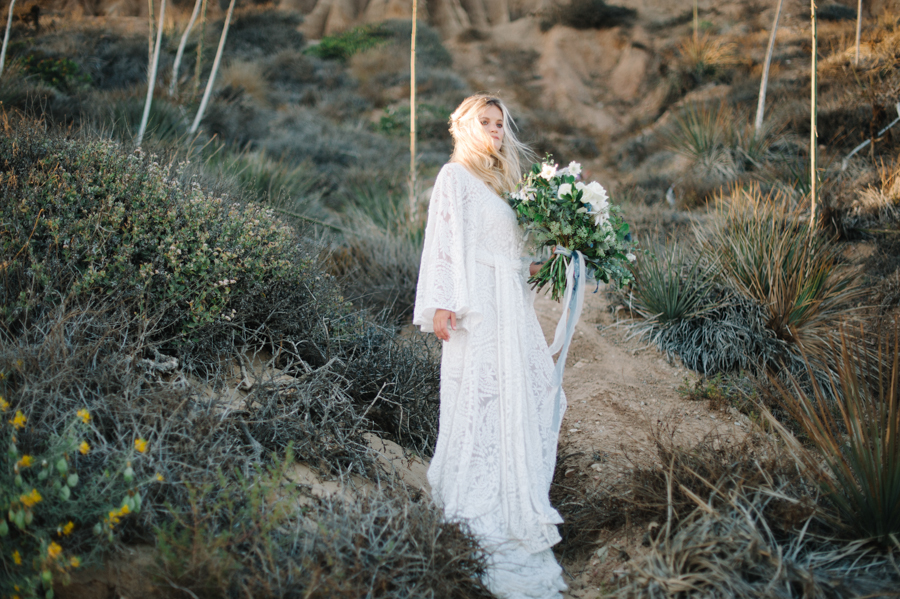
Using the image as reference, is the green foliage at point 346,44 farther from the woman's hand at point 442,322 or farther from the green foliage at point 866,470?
the green foliage at point 866,470

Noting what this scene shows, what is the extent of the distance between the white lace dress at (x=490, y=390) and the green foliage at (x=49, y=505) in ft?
4.70

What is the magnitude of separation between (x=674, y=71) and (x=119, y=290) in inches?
627

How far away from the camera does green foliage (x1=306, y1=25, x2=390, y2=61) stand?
1884 centimetres

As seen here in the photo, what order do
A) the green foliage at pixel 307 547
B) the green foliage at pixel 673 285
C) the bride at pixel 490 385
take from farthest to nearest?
1. the green foliage at pixel 673 285
2. the bride at pixel 490 385
3. the green foliage at pixel 307 547

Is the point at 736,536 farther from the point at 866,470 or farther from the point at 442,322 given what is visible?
the point at 442,322

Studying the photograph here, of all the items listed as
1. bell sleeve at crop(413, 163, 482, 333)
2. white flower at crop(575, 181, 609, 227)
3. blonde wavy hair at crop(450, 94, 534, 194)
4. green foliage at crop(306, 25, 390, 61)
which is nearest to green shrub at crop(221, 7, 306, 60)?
green foliage at crop(306, 25, 390, 61)

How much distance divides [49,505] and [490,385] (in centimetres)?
191

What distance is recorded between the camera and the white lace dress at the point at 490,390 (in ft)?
8.64

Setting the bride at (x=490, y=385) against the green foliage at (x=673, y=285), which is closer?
the bride at (x=490, y=385)

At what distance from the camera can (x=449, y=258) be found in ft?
9.00

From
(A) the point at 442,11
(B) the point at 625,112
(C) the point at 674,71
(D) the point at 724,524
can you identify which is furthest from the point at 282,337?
(A) the point at 442,11

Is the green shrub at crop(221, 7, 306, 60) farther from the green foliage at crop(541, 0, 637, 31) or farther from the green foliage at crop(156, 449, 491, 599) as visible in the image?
the green foliage at crop(156, 449, 491, 599)

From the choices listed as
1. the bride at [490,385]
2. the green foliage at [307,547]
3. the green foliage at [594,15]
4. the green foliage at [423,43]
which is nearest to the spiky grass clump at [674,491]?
the bride at [490,385]

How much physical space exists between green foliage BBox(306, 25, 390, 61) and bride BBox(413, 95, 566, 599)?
17985 millimetres
